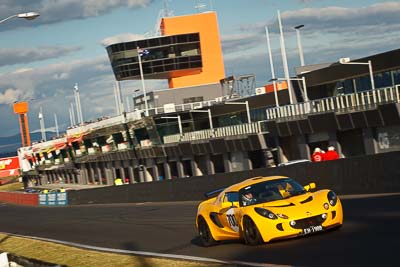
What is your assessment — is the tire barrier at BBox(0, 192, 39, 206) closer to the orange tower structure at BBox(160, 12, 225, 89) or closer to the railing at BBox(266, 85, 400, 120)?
the railing at BBox(266, 85, 400, 120)

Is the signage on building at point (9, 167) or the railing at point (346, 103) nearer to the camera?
the railing at point (346, 103)

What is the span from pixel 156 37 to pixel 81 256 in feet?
276

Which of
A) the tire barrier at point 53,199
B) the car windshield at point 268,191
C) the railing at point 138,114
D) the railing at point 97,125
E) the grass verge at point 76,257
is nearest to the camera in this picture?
the grass verge at point 76,257

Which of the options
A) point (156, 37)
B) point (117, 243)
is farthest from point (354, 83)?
point (156, 37)

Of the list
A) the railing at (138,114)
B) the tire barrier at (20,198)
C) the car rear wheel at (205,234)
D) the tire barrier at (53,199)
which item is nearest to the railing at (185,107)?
the railing at (138,114)

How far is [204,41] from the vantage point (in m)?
110

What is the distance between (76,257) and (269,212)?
4659mm

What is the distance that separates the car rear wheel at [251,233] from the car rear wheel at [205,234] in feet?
Answer: 4.21

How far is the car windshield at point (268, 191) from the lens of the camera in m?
13.6

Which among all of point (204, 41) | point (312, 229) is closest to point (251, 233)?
point (312, 229)

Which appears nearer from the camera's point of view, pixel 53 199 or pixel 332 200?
pixel 332 200

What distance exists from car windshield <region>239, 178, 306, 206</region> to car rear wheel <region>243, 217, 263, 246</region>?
39 centimetres

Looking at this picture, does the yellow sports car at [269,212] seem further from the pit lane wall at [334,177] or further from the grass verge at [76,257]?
the pit lane wall at [334,177]

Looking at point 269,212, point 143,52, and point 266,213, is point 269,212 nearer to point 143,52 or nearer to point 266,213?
point 266,213
